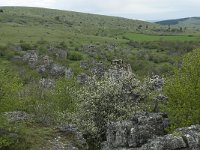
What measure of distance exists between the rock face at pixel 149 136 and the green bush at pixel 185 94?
5.31 feet

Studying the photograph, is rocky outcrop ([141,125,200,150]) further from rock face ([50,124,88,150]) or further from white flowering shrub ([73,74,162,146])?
white flowering shrub ([73,74,162,146])

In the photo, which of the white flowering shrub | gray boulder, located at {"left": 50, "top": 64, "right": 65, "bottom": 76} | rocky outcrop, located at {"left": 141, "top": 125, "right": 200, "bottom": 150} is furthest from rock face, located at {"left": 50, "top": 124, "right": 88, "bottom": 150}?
gray boulder, located at {"left": 50, "top": 64, "right": 65, "bottom": 76}

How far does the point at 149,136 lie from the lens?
123ft

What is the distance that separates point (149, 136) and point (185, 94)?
5404 millimetres

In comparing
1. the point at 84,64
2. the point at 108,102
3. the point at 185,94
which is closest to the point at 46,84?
the point at 84,64

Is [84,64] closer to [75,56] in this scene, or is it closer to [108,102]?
[75,56]

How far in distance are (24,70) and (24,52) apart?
60.3ft

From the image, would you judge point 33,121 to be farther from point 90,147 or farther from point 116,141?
point 116,141

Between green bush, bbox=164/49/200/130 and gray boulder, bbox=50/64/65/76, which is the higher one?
green bush, bbox=164/49/200/130

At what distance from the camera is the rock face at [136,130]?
1452 inches

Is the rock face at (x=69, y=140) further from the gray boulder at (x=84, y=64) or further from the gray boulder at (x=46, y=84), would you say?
the gray boulder at (x=84, y=64)

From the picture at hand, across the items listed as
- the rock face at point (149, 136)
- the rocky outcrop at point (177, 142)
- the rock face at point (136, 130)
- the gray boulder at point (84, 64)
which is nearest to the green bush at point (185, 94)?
the rock face at point (136, 130)

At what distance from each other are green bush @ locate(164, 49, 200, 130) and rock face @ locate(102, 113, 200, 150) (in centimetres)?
162

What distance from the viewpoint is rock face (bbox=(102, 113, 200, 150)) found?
31484 mm
